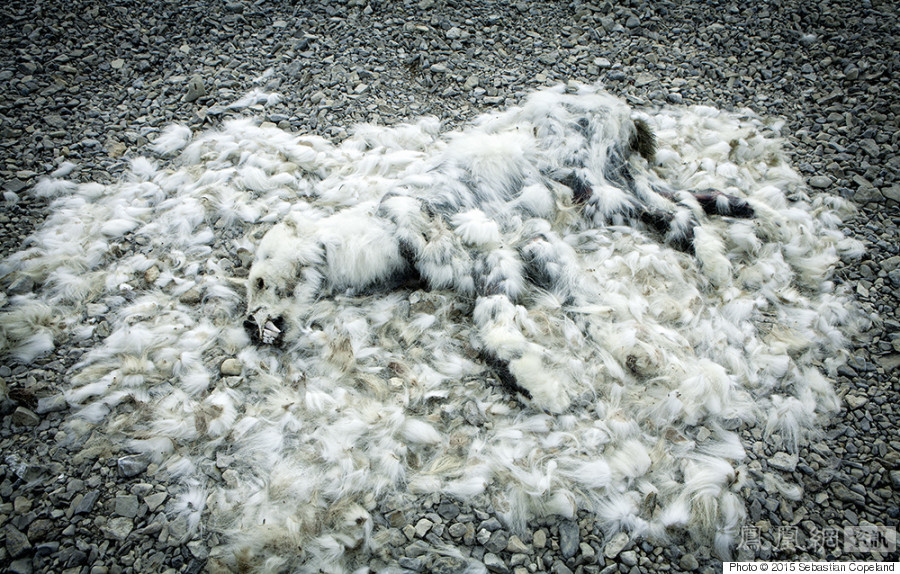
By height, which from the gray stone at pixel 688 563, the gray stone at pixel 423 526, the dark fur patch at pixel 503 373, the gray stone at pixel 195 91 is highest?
the gray stone at pixel 195 91

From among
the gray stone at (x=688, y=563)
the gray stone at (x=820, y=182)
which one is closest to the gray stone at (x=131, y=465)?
the gray stone at (x=688, y=563)

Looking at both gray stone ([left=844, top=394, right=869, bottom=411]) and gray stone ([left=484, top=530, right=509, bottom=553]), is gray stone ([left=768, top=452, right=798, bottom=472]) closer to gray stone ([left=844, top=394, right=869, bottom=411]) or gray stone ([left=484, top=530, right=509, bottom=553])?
gray stone ([left=844, top=394, right=869, bottom=411])

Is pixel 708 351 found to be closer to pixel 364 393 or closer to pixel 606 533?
pixel 606 533

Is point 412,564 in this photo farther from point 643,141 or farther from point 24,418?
point 643,141

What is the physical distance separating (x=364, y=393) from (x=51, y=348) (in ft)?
5.83

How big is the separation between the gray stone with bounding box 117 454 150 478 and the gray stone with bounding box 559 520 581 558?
1.91 m

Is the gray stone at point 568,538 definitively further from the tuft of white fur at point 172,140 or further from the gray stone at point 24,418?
the tuft of white fur at point 172,140

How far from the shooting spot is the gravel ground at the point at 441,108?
89.0 inches

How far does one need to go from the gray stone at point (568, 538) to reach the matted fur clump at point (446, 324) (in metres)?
0.07

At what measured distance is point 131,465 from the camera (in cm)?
246

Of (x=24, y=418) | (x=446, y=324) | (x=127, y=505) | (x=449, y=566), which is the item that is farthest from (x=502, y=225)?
(x=24, y=418)

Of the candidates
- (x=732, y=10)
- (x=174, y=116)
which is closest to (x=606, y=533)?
(x=174, y=116)

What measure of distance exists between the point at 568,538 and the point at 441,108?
3.72 m

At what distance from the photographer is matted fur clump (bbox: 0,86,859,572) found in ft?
7.94
